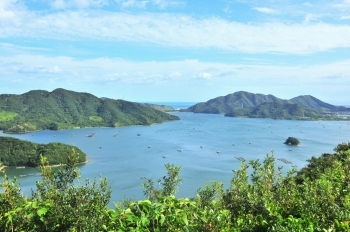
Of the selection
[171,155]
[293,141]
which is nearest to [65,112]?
[171,155]

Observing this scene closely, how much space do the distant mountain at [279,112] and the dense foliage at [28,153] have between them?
112403 mm

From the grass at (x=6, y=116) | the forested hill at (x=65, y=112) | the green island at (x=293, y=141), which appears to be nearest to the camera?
the green island at (x=293, y=141)

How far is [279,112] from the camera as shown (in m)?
149

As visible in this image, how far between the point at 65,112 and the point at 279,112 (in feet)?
322

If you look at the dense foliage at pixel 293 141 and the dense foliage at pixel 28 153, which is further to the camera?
the dense foliage at pixel 293 141

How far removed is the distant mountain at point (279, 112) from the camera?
141 meters

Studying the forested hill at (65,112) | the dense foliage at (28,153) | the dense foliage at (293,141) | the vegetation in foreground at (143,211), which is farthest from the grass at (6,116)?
the vegetation in foreground at (143,211)

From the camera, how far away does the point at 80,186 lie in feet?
11.4

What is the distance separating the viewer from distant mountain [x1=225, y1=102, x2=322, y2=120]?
141000 millimetres

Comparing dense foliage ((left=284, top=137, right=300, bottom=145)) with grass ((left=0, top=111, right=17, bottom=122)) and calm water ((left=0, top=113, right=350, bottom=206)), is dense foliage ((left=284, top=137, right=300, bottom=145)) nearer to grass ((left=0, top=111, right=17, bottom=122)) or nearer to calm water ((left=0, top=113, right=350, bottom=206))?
calm water ((left=0, top=113, right=350, bottom=206))

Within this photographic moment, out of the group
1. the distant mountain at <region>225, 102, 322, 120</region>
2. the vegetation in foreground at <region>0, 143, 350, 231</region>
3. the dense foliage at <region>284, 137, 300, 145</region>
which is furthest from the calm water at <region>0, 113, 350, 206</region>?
the distant mountain at <region>225, 102, 322, 120</region>

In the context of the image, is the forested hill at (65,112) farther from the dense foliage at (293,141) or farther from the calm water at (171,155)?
the dense foliage at (293,141)

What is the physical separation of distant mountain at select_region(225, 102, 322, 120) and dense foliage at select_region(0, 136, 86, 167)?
→ 4425 inches

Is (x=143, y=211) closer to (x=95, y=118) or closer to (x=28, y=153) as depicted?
(x=28, y=153)
